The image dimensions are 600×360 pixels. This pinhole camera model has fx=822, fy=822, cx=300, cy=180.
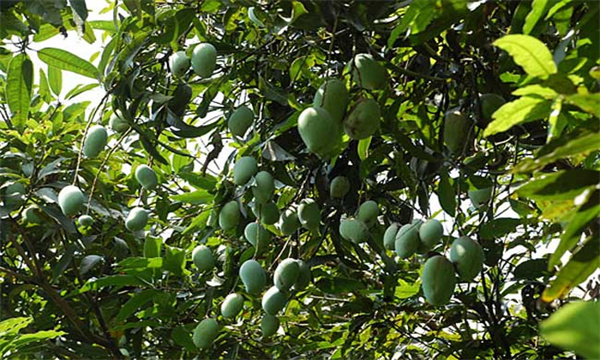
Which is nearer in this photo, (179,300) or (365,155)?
(365,155)

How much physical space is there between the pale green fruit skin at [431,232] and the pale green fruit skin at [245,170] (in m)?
0.21

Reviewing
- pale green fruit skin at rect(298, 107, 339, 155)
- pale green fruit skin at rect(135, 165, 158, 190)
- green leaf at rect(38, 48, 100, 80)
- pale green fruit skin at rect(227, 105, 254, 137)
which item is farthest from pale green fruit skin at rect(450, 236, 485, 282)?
green leaf at rect(38, 48, 100, 80)

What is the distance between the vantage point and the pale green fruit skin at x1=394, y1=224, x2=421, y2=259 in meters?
0.96

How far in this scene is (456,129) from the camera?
0.87m

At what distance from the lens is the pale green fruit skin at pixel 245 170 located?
988mm

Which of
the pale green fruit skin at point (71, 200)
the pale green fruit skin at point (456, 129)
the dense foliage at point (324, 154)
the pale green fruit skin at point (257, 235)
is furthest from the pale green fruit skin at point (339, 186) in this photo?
the pale green fruit skin at point (71, 200)

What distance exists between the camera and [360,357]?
1465 mm

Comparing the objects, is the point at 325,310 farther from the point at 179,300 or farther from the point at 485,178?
the point at 485,178

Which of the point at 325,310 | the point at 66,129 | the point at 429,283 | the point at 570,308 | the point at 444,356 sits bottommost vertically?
the point at 570,308

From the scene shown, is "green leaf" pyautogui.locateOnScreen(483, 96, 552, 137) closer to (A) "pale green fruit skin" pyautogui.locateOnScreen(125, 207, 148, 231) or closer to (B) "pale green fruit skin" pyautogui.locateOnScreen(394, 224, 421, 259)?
(B) "pale green fruit skin" pyautogui.locateOnScreen(394, 224, 421, 259)

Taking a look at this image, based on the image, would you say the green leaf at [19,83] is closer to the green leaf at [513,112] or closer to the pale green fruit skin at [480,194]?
the pale green fruit skin at [480,194]

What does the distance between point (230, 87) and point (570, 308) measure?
3.31 feet

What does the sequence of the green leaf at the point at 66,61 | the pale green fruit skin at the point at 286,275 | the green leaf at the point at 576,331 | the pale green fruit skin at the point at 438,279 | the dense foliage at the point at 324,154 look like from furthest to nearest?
the green leaf at the point at 66,61, the pale green fruit skin at the point at 286,275, the pale green fruit skin at the point at 438,279, the dense foliage at the point at 324,154, the green leaf at the point at 576,331

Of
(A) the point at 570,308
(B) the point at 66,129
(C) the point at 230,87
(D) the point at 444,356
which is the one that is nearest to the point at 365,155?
(C) the point at 230,87
